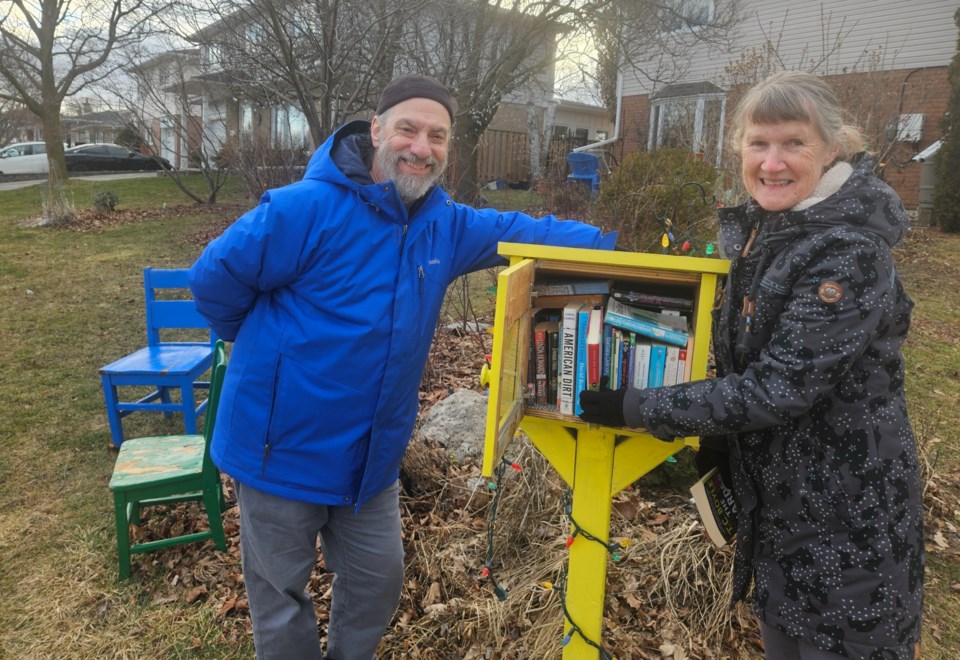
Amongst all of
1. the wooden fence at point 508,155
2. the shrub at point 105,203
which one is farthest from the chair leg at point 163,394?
the wooden fence at point 508,155

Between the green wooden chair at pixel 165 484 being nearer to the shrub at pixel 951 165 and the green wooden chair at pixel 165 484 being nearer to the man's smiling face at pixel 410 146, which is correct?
the man's smiling face at pixel 410 146

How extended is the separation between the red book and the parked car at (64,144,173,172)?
100 ft

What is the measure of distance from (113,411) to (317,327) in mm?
3251

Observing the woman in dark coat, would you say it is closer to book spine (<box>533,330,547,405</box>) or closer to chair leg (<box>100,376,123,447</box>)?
book spine (<box>533,330,547,405</box>)

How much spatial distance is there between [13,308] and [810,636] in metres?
9.09

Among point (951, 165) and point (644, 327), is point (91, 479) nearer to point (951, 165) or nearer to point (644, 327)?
point (644, 327)

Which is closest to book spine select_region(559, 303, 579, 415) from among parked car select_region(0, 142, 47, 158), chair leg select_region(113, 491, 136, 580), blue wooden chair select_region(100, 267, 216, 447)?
chair leg select_region(113, 491, 136, 580)

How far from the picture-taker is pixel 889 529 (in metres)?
1.50

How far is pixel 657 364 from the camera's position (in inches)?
73.2

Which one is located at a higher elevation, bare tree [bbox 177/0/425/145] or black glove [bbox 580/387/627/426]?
bare tree [bbox 177/0/425/145]

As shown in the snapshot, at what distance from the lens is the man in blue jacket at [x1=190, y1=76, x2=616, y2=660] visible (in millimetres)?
2002

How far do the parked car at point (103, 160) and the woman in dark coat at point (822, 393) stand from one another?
101 feet

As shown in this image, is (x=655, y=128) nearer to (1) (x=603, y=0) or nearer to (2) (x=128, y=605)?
(1) (x=603, y=0)

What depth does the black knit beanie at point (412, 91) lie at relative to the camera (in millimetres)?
2205
